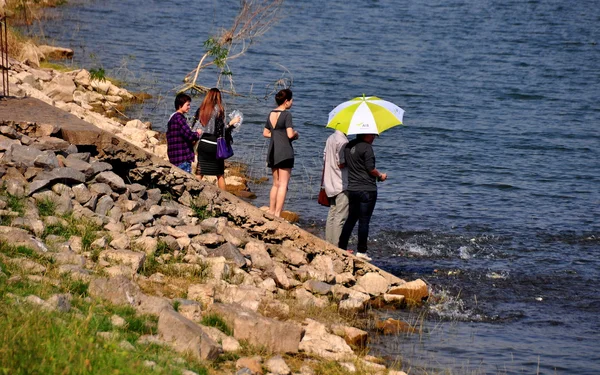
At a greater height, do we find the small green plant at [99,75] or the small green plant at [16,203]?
the small green plant at [99,75]

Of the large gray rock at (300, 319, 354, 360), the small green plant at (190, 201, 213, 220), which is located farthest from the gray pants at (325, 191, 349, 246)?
the large gray rock at (300, 319, 354, 360)

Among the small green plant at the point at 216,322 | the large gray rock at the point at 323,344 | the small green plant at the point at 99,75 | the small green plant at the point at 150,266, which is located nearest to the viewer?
the small green plant at the point at 216,322

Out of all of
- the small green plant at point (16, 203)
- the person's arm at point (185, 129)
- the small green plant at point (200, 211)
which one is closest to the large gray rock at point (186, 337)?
the small green plant at point (16, 203)

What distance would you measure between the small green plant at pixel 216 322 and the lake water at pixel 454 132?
1864 mm

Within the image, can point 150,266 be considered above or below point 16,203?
below

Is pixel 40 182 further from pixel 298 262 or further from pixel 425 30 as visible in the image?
pixel 425 30

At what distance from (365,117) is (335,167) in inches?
28.1

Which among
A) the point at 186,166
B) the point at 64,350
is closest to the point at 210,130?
the point at 186,166

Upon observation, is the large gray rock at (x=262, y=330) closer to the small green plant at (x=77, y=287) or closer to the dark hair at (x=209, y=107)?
the small green plant at (x=77, y=287)

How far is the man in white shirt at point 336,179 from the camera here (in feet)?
35.0

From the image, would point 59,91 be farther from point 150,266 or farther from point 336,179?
point 150,266

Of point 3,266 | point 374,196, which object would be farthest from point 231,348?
point 374,196

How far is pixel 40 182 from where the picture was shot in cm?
920

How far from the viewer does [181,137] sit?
37.6ft
